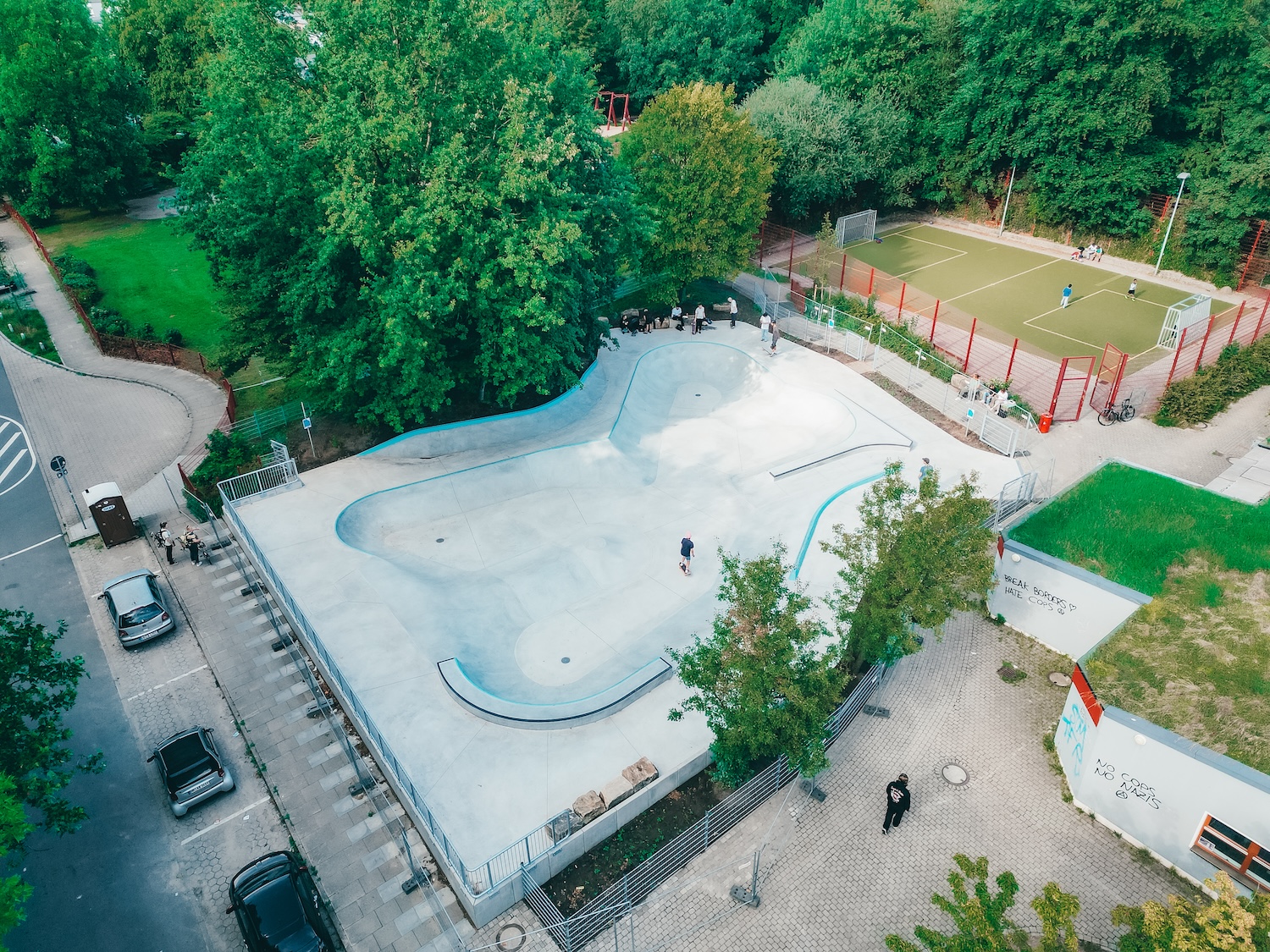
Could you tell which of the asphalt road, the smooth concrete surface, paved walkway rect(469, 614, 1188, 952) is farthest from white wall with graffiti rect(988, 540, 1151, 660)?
the asphalt road

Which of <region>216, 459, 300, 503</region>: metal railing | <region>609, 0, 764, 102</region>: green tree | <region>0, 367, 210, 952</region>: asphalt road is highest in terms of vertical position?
<region>609, 0, 764, 102</region>: green tree

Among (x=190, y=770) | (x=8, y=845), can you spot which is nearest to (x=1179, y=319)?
(x=190, y=770)

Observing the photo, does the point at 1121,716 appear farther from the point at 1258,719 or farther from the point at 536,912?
the point at 536,912

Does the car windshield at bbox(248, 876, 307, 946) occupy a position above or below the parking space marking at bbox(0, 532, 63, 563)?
Result: above

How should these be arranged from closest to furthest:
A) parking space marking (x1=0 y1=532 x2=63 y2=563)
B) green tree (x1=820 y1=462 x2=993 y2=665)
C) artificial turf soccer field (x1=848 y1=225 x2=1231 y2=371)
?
green tree (x1=820 y1=462 x2=993 y2=665) → parking space marking (x1=0 y1=532 x2=63 y2=563) → artificial turf soccer field (x1=848 y1=225 x2=1231 y2=371)

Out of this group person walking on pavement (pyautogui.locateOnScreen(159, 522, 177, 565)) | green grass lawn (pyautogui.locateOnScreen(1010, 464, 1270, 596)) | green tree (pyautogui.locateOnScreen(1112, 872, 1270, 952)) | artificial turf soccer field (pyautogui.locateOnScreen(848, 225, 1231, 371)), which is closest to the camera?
green tree (pyautogui.locateOnScreen(1112, 872, 1270, 952))

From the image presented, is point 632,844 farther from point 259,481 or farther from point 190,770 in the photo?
point 259,481

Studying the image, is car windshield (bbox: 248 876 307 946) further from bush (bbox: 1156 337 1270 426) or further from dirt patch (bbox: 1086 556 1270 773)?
bush (bbox: 1156 337 1270 426)

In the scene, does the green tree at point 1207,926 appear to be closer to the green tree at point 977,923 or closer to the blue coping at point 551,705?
the green tree at point 977,923

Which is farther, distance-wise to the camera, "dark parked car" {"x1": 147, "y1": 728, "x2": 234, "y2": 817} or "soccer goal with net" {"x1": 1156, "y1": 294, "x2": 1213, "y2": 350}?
"soccer goal with net" {"x1": 1156, "y1": 294, "x2": 1213, "y2": 350}
